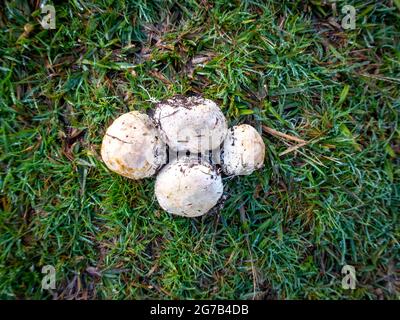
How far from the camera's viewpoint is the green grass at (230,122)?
5.87ft

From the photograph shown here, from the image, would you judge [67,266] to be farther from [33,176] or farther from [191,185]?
[191,185]

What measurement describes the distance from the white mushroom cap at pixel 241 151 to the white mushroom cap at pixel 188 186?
86 millimetres

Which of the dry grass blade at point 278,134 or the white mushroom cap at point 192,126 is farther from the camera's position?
the dry grass blade at point 278,134

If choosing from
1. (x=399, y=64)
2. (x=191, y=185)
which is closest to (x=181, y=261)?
(x=191, y=185)

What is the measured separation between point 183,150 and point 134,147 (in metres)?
0.22

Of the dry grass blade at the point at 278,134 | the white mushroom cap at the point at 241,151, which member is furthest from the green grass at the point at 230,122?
the white mushroom cap at the point at 241,151

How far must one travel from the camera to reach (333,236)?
188 cm

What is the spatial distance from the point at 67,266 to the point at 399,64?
2.09 meters

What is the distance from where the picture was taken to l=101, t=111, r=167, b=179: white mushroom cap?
1484mm

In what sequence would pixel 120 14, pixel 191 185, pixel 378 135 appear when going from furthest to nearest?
pixel 378 135, pixel 120 14, pixel 191 185

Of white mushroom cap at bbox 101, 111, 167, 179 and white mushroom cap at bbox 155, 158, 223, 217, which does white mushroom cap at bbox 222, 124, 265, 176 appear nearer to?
white mushroom cap at bbox 155, 158, 223, 217

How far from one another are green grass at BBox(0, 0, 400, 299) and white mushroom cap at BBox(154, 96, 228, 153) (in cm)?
25

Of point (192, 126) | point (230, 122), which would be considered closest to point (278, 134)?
point (230, 122)

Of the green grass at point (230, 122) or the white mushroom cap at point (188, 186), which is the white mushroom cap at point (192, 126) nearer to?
the white mushroom cap at point (188, 186)
